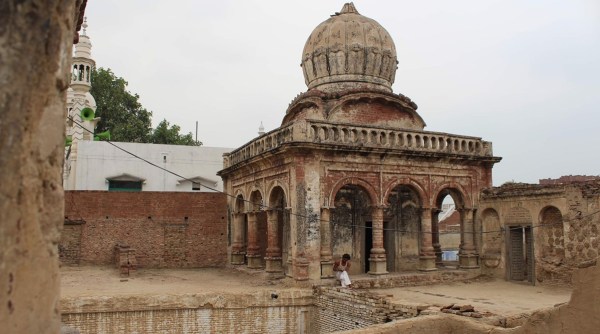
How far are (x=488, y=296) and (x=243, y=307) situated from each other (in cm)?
594

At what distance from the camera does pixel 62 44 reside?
204cm

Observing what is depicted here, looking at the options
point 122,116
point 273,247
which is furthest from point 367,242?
point 122,116

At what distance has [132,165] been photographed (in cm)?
2625

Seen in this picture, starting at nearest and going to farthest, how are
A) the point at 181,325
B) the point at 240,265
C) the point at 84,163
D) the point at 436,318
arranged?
the point at 436,318 → the point at 181,325 → the point at 240,265 → the point at 84,163

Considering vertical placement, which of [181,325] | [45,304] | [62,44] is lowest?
[181,325]

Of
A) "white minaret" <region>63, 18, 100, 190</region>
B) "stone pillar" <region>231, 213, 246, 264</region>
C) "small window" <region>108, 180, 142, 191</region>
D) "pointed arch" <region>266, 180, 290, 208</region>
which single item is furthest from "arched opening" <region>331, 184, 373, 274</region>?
"white minaret" <region>63, 18, 100, 190</region>

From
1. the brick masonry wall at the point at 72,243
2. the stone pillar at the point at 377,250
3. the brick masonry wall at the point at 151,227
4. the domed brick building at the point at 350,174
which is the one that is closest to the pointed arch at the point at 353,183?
the domed brick building at the point at 350,174

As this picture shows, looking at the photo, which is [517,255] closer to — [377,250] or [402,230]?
[402,230]

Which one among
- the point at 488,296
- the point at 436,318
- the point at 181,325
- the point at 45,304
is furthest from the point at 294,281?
the point at 45,304

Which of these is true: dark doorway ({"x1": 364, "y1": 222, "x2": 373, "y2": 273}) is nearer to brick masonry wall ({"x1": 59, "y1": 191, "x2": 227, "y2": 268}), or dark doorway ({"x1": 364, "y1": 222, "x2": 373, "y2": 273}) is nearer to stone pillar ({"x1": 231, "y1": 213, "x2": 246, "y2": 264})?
stone pillar ({"x1": 231, "y1": 213, "x2": 246, "y2": 264})

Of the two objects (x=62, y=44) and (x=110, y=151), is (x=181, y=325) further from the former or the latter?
(x=110, y=151)

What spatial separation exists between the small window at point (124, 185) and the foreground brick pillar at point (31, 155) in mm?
24857

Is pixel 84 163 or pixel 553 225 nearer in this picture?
pixel 553 225

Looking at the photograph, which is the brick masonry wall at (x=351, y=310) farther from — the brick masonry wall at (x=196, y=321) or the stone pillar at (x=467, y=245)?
the stone pillar at (x=467, y=245)
